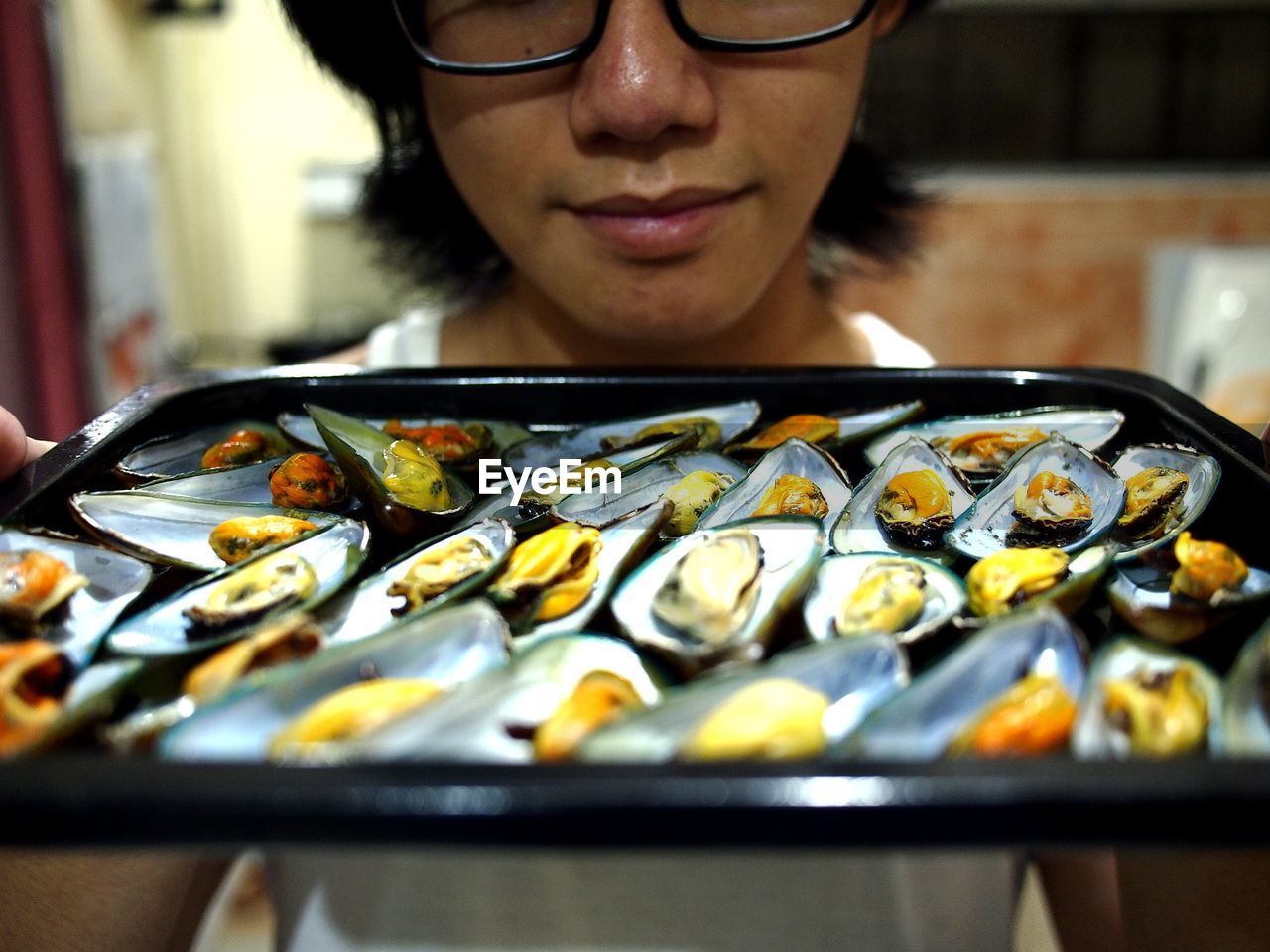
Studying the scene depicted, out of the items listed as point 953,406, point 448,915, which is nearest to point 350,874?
point 448,915

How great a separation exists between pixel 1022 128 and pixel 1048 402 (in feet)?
6.50

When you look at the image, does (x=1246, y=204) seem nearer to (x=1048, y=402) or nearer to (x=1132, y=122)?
(x=1132, y=122)

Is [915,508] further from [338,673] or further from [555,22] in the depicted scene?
[555,22]

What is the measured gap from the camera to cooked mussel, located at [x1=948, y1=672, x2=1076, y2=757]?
384 millimetres

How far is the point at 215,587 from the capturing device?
1.70ft

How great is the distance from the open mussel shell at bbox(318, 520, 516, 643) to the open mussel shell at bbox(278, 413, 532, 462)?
153 mm

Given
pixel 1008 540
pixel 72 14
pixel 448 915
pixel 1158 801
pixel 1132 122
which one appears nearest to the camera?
pixel 1158 801

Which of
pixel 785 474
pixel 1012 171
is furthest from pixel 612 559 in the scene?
pixel 1012 171

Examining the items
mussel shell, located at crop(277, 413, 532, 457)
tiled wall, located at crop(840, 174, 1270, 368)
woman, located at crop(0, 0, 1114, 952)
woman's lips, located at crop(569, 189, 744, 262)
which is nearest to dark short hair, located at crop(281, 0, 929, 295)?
woman, located at crop(0, 0, 1114, 952)

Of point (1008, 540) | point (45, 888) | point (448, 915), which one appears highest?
point (1008, 540)

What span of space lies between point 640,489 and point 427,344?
708 millimetres

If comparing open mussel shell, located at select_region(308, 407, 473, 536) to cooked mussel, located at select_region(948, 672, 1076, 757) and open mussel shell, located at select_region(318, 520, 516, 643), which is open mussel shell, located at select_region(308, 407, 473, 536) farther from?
cooked mussel, located at select_region(948, 672, 1076, 757)

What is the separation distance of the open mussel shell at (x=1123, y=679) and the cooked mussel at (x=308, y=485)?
1.50 ft

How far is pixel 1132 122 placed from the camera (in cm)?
243
